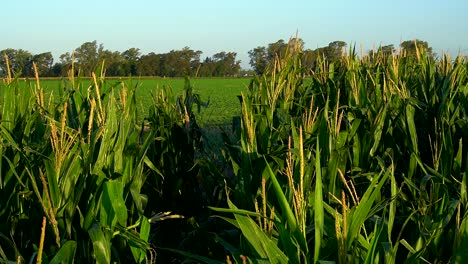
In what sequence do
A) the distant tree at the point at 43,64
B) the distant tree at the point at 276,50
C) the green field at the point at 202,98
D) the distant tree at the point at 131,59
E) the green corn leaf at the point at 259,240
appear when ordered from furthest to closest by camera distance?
the distant tree at the point at 131,59 < the distant tree at the point at 276,50 < the green field at the point at 202,98 < the distant tree at the point at 43,64 < the green corn leaf at the point at 259,240

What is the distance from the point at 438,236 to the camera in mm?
2484

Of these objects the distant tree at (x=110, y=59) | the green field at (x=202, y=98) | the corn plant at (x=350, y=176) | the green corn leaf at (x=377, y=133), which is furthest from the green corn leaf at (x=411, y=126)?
the distant tree at (x=110, y=59)

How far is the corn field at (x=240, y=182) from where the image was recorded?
1.97 metres

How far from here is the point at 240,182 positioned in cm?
335

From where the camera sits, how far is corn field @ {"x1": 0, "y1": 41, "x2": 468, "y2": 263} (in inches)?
77.5

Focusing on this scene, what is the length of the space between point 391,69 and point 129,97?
3.13 metres

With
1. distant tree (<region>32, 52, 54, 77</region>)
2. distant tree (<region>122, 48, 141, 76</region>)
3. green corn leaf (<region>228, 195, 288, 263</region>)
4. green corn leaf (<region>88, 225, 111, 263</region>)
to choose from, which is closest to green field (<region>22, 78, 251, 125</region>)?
distant tree (<region>32, 52, 54, 77</region>)

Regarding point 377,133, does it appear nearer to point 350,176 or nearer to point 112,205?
point 350,176

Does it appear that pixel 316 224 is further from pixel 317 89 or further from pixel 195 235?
pixel 317 89

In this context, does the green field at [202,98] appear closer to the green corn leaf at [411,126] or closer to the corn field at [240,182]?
the corn field at [240,182]

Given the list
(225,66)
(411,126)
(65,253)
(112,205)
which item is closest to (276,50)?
(411,126)

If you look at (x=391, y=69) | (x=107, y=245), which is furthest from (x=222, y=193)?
(x=391, y=69)

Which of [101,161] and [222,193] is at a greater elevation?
[101,161]

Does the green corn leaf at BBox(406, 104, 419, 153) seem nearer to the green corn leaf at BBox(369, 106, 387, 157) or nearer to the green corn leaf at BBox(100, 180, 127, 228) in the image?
the green corn leaf at BBox(369, 106, 387, 157)
